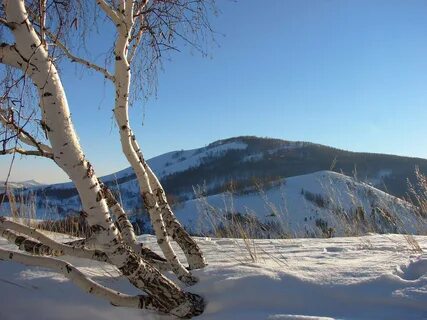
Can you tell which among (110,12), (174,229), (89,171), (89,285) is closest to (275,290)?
(89,285)

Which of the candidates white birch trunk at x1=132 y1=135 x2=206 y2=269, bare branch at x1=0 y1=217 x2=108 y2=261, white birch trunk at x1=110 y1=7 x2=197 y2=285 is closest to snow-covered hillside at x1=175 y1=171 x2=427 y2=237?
white birch trunk at x1=132 y1=135 x2=206 y2=269

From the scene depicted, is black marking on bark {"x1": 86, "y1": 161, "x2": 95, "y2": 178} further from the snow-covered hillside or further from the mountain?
the mountain

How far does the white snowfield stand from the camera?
256 cm

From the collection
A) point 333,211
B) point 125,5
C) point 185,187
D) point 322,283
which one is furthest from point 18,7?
point 185,187

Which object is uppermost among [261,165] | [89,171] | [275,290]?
[261,165]

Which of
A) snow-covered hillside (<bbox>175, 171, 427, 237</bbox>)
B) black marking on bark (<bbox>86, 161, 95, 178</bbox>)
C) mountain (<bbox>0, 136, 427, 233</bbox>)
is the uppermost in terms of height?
mountain (<bbox>0, 136, 427, 233</bbox>)

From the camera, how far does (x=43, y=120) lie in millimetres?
2328

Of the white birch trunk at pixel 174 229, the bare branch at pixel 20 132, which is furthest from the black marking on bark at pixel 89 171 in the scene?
the white birch trunk at pixel 174 229

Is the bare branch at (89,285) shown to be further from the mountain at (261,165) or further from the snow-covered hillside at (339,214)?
the mountain at (261,165)

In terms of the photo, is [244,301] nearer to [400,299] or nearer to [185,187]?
[400,299]

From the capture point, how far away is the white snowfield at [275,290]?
2561 mm

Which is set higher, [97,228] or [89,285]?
[97,228]

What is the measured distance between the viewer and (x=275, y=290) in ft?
9.14

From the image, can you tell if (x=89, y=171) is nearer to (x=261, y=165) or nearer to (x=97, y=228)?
(x=97, y=228)
